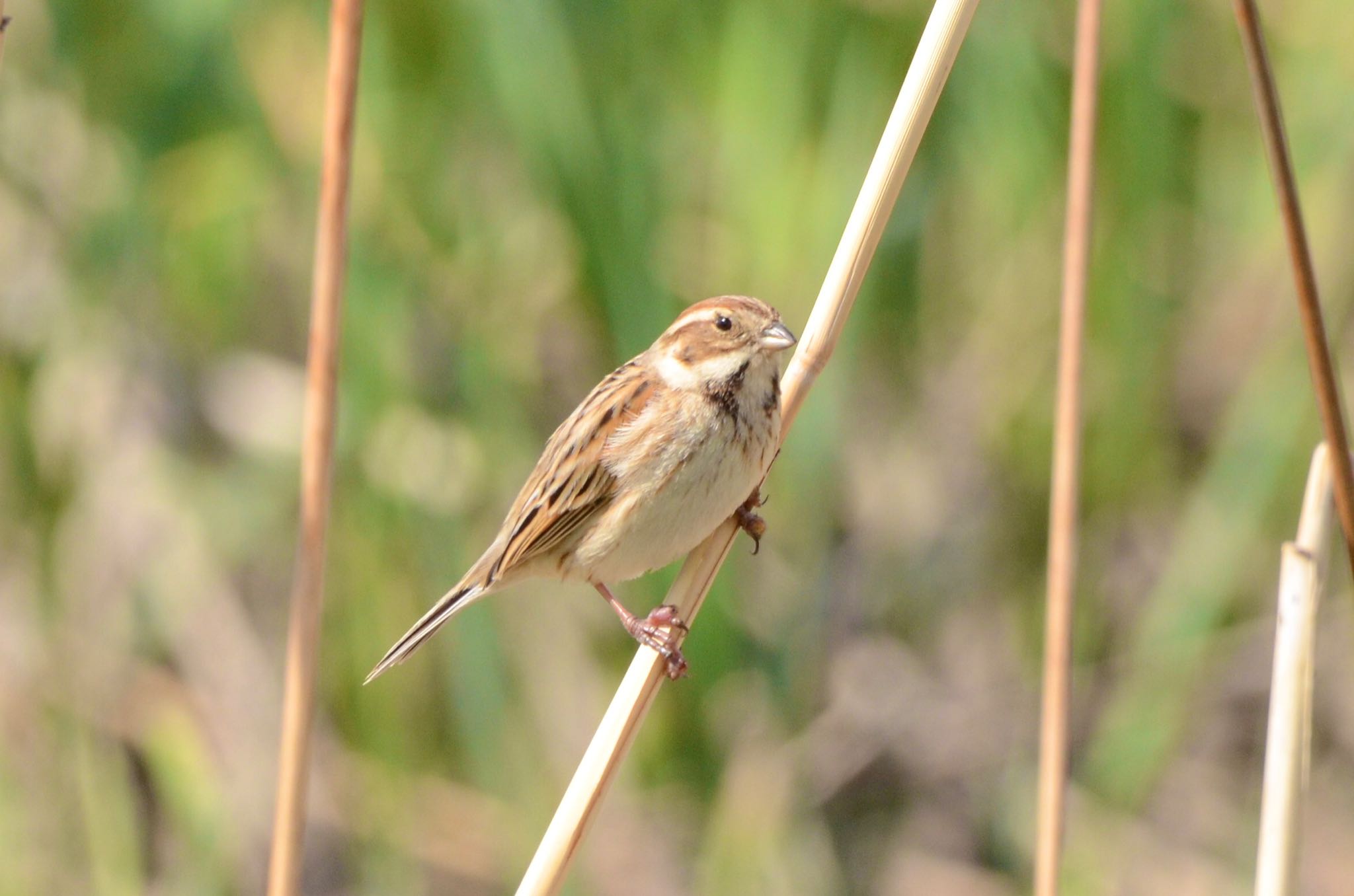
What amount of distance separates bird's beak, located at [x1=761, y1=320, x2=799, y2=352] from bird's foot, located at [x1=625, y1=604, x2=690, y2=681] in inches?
29.1

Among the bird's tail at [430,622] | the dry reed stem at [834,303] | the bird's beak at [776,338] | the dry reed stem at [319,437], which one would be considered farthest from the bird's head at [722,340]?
the dry reed stem at [319,437]

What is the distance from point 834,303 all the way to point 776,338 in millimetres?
681

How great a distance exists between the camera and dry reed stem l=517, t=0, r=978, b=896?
254 cm

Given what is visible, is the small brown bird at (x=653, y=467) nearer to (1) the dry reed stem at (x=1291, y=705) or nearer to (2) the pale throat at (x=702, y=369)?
(2) the pale throat at (x=702, y=369)

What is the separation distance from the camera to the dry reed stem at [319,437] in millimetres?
2094

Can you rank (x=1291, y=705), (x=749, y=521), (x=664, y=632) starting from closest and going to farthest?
(x=1291, y=705), (x=664, y=632), (x=749, y=521)

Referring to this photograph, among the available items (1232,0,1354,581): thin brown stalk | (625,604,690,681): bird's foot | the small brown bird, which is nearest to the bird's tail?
the small brown bird

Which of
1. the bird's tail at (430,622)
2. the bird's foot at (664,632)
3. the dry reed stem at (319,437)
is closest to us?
the dry reed stem at (319,437)

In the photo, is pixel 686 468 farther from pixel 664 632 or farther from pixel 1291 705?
pixel 1291 705

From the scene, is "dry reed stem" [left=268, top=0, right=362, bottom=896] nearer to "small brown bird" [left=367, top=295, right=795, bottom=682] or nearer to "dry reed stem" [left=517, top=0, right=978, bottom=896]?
"dry reed stem" [left=517, top=0, right=978, bottom=896]

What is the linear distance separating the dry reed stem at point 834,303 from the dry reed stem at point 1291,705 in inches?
36.2

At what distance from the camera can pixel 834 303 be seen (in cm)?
282

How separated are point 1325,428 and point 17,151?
424cm

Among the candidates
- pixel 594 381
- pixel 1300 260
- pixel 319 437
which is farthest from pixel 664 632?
pixel 594 381
